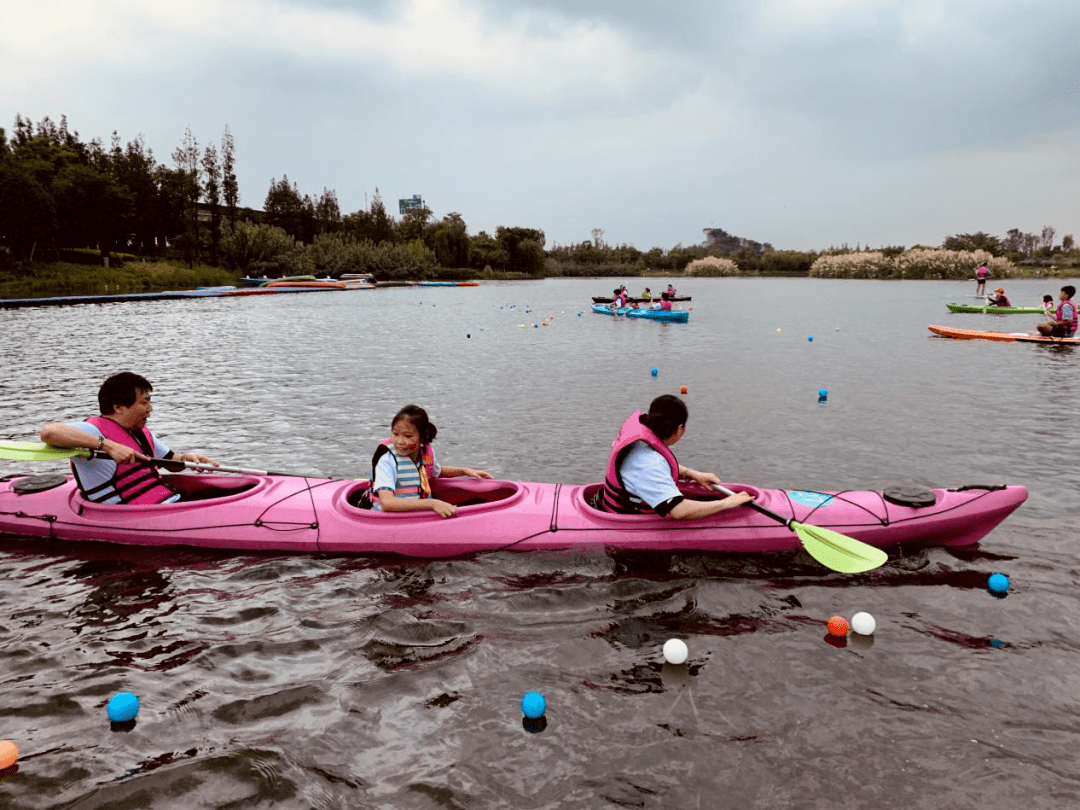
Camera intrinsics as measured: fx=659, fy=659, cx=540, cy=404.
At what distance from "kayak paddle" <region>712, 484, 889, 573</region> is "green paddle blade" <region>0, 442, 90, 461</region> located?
5812mm

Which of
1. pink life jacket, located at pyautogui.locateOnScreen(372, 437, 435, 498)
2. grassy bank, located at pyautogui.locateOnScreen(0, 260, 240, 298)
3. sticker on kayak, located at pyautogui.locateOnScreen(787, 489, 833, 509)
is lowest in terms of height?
sticker on kayak, located at pyautogui.locateOnScreen(787, 489, 833, 509)

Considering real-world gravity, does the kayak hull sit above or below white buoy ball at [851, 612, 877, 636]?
above

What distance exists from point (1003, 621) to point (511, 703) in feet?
12.1

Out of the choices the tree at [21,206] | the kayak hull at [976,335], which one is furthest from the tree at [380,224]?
the kayak hull at [976,335]

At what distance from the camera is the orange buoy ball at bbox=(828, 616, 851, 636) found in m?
4.68

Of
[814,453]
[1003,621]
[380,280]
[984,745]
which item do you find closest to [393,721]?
[984,745]

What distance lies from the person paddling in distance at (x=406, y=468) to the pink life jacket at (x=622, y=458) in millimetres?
1385

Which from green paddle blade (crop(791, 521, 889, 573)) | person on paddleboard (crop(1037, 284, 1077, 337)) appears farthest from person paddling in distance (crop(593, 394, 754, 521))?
person on paddleboard (crop(1037, 284, 1077, 337))

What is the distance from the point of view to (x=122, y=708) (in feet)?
12.4

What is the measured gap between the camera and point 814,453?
950 centimetres

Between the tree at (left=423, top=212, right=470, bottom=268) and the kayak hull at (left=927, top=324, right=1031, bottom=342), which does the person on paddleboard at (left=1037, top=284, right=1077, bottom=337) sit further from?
the tree at (left=423, top=212, right=470, bottom=268)

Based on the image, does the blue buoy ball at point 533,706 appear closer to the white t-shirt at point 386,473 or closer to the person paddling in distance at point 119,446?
the white t-shirt at point 386,473

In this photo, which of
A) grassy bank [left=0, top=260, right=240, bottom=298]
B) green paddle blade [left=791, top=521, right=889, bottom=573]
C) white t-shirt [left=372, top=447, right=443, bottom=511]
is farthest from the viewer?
grassy bank [left=0, top=260, right=240, bottom=298]

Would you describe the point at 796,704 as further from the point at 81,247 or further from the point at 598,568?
the point at 81,247
